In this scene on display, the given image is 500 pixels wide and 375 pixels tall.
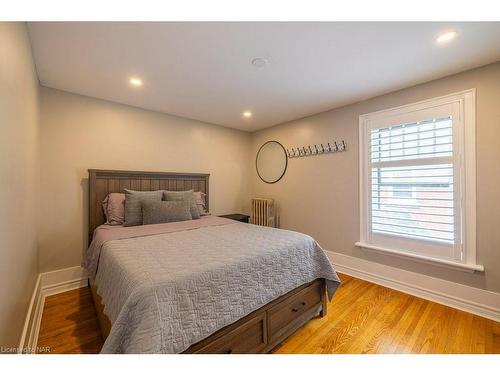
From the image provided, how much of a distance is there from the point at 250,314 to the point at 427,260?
6.69 feet

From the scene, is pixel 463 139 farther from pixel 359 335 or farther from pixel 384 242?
pixel 359 335

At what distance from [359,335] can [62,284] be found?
9.98ft

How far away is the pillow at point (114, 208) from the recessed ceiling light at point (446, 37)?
10.9 feet

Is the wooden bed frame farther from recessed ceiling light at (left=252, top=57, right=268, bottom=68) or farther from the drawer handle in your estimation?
recessed ceiling light at (left=252, top=57, right=268, bottom=68)

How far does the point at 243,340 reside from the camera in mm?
1300

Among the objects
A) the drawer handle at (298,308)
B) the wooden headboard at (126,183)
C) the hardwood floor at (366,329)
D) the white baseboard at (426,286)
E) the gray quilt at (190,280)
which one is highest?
the wooden headboard at (126,183)

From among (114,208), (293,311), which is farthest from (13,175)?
(293,311)

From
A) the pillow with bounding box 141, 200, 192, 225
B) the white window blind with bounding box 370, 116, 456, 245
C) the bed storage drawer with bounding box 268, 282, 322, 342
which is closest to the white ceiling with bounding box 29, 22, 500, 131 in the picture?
the white window blind with bounding box 370, 116, 456, 245

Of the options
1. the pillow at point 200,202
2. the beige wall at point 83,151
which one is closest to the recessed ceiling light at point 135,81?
the beige wall at point 83,151

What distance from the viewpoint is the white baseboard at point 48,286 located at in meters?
1.58

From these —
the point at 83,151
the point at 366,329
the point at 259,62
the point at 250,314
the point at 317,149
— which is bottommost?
the point at 366,329

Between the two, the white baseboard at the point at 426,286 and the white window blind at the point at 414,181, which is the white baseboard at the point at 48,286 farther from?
the white window blind at the point at 414,181

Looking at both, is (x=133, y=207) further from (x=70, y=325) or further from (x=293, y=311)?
(x=293, y=311)

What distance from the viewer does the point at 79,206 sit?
98.3 inches
